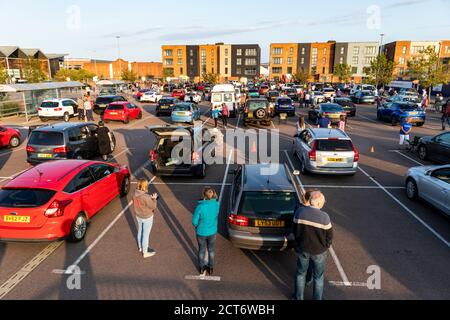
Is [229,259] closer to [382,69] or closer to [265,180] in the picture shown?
[265,180]

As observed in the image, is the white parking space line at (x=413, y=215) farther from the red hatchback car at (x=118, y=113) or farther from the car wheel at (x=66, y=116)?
the car wheel at (x=66, y=116)

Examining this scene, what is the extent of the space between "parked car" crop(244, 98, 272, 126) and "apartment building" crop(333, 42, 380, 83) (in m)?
83.1

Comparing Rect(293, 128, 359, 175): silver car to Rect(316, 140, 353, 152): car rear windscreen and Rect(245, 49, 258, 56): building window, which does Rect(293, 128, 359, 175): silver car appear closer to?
Rect(316, 140, 353, 152): car rear windscreen

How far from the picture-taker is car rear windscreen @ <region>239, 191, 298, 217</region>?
6188mm

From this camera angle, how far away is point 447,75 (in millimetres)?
36844

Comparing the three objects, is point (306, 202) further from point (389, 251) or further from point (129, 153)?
point (129, 153)

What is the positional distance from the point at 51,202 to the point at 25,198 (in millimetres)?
548

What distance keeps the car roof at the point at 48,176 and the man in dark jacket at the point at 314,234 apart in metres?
4.96

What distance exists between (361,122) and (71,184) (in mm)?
23320

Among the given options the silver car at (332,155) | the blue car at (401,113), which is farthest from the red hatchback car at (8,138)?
the blue car at (401,113)

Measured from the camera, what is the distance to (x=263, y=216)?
6.15 meters

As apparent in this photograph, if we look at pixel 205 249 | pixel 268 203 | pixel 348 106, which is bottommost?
pixel 205 249

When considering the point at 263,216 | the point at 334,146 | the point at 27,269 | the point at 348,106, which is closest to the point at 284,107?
the point at 348,106

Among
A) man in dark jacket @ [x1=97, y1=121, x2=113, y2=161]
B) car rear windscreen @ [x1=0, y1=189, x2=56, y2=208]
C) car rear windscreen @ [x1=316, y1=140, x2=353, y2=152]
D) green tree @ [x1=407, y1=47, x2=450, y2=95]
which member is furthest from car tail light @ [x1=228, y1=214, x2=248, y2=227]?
green tree @ [x1=407, y1=47, x2=450, y2=95]
